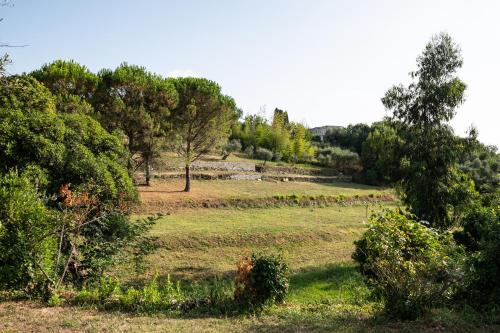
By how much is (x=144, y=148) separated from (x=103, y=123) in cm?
326

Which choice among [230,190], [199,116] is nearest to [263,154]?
[230,190]

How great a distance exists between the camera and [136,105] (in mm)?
30062

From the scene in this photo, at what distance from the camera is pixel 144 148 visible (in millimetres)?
30078

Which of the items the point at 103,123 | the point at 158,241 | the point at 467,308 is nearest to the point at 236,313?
the point at 467,308

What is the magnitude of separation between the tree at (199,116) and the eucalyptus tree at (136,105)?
1523mm

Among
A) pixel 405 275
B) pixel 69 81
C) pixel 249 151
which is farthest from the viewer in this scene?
pixel 249 151

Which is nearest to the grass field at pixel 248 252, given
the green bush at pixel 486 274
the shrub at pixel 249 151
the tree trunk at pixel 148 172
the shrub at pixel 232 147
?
the green bush at pixel 486 274

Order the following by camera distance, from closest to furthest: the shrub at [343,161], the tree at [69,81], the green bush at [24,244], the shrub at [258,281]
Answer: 1. the shrub at [258,281]
2. the green bush at [24,244]
3. the tree at [69,81]
4. the shrub at [343,161]

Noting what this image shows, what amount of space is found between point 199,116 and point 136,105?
16.6 feet

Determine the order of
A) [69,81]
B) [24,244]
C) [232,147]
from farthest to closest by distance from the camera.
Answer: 1. [232,147]
2. [69,81]
3. [24,244]

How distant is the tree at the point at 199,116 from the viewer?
32.4m

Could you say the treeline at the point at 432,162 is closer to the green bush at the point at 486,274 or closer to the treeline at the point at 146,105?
the green bush at the point at 486,274

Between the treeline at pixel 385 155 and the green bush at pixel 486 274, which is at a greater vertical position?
the treeline at pixel 385 155

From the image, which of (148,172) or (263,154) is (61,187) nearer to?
(148,172)
